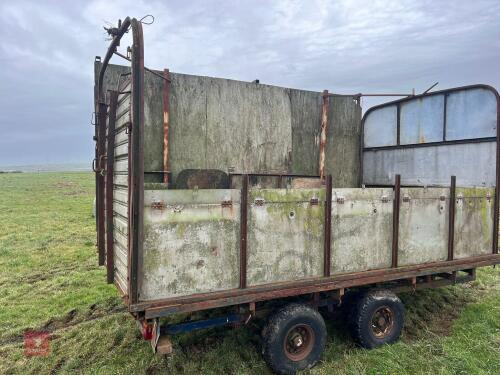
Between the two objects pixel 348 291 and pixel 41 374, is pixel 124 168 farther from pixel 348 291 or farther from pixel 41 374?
pixel 348 291

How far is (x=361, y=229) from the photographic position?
14.1ft

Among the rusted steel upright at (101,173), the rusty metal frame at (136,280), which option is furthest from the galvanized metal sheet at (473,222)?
the rusted steel upright at (101,173)

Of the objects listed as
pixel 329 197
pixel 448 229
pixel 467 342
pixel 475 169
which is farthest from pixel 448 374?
pixel 475 169

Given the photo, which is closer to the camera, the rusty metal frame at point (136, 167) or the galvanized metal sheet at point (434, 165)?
the rusty metal frame at point (136, 167)

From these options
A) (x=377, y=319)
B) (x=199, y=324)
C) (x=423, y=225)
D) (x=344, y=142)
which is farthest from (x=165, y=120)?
(x=377, y=319)

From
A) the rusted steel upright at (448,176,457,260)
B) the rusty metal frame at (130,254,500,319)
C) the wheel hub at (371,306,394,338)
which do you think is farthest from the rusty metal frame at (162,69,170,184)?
the rusted steel upright at (448,176,457,260)

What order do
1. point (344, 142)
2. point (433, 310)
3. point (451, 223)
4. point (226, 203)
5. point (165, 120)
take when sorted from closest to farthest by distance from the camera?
point (226, 203) < point (451, 223) < point (165, 120) < point (433, 310) < point (344, 142)

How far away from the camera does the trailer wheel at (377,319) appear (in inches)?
176

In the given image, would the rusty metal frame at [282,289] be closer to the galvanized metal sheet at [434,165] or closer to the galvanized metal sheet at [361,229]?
the galvanized metal sheet at [361,229]

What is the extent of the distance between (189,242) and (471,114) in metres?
4.72

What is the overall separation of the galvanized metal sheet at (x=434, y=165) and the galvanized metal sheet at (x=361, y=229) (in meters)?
1.95

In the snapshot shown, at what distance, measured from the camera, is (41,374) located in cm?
408

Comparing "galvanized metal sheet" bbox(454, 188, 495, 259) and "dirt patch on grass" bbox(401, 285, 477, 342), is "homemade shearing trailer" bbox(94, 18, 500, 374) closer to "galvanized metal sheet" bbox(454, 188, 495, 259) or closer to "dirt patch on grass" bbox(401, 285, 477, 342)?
"galvanized metal sheet" bbox(454, 188, 495, 259)

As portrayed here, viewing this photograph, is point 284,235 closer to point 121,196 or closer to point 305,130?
point 121,196
